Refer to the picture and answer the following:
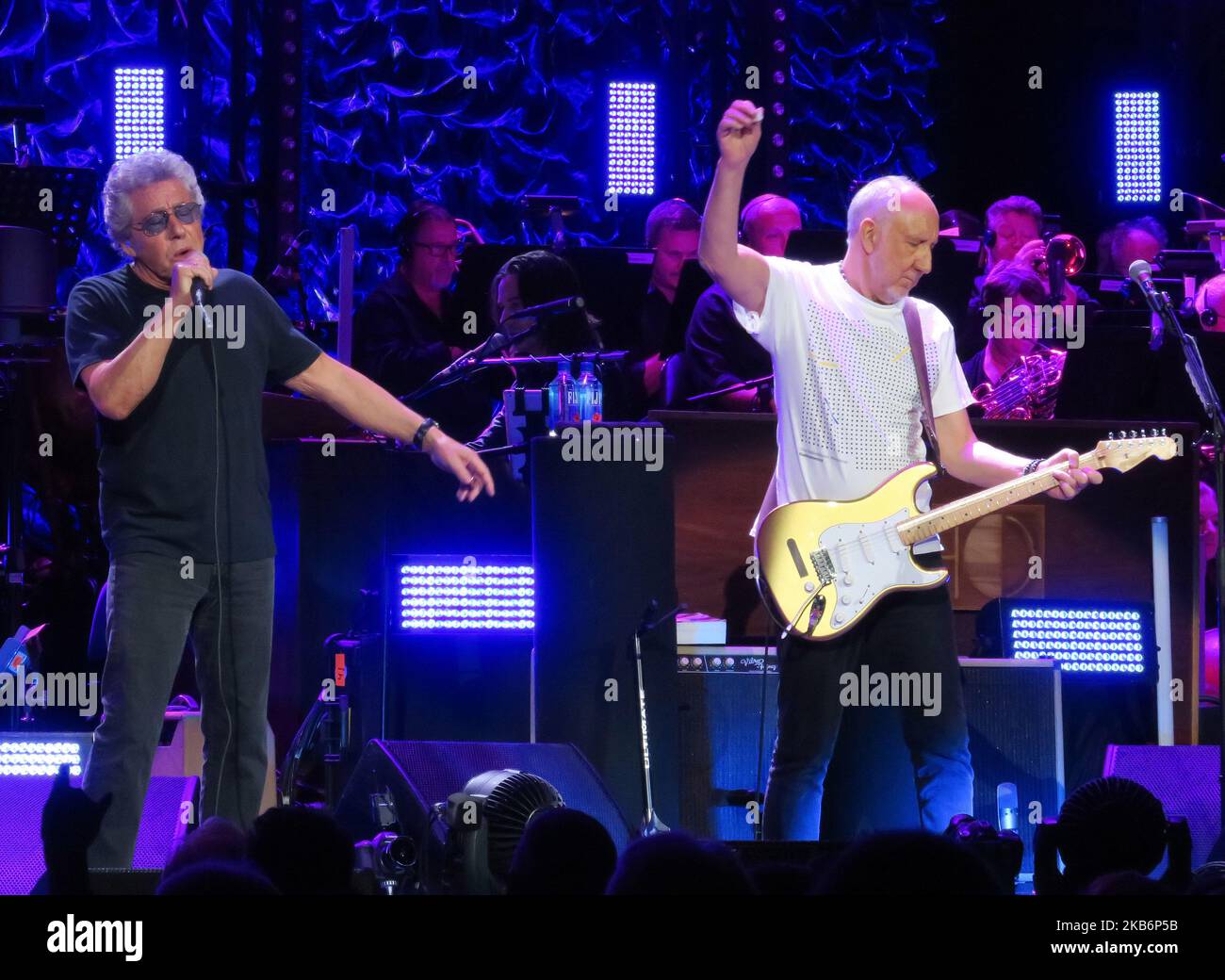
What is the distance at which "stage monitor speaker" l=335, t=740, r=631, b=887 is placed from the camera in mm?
4109

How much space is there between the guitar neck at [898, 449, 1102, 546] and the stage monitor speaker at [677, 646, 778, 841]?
103 cm

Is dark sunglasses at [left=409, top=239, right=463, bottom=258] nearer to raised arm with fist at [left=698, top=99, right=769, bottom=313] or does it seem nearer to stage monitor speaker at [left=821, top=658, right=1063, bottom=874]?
raised arm with fist at [left=698, top=99, right=769, bottom=313]

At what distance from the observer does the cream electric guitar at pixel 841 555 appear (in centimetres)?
482

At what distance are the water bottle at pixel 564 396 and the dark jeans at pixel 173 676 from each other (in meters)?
1.91

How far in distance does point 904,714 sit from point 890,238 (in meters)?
1.42

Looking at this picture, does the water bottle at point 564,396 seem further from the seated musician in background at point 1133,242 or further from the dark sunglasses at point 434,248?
the seated musician in background at point 1133,242

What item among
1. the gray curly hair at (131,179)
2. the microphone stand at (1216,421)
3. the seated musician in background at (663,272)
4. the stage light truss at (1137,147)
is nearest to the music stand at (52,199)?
the seated musician in background at (663,272)

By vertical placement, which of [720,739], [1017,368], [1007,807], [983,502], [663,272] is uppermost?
[663,272]

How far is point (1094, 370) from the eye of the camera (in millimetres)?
7359

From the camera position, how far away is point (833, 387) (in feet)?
16.1

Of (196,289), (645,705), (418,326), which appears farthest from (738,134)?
(418,326)

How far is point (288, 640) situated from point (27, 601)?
1798 millimetres

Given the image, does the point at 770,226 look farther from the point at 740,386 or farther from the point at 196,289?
the point at 196,289
